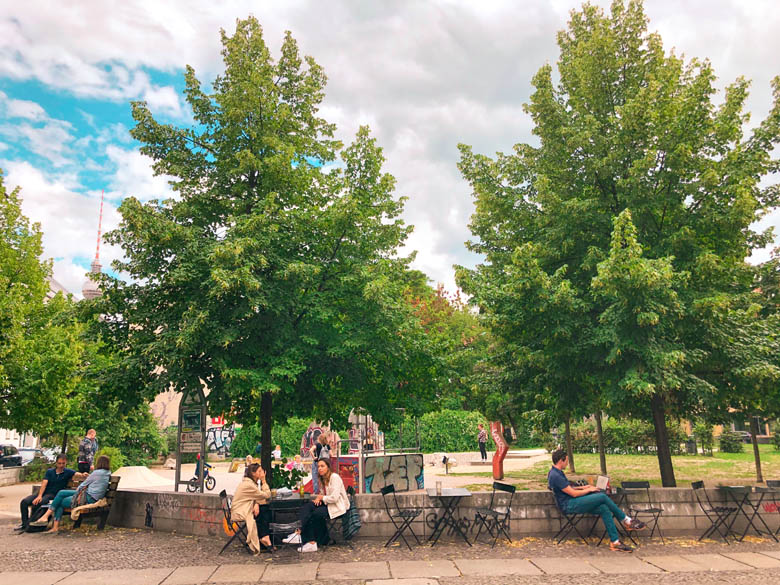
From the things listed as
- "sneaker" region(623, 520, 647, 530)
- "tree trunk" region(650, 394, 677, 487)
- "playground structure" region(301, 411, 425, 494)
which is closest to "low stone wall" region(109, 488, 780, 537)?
"sneaker" region(623, 520, 647, 530)

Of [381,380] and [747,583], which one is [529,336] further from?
[747,583]

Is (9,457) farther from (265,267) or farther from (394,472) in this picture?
(265,267)

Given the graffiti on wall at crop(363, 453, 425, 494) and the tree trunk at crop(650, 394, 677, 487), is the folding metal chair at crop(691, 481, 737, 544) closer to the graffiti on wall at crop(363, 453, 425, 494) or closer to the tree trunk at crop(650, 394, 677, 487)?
the tree trunk at crop(650, 394, 677, 487)

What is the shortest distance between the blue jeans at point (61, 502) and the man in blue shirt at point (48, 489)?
0.43 metres

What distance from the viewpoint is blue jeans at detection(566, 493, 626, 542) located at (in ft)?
28.8

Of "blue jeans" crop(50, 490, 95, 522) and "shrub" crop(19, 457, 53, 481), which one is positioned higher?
"blue jeans" crop(50, 490, 95, 522)

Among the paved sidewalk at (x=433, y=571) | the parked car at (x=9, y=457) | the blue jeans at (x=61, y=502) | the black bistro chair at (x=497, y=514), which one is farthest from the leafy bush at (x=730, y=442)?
the parked car at (x=9, y=457)

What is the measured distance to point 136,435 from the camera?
1126 inches

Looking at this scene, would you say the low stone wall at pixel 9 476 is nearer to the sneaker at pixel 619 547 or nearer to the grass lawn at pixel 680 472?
the grass lawn at pixel 680 472

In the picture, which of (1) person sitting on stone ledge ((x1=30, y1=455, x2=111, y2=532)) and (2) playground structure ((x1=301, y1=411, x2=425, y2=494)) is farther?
(2) playground structure ((x1=301, y1=411, x2=425, y2=494))

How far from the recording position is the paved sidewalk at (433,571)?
7.25 metres

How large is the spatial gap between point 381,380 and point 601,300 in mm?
5432

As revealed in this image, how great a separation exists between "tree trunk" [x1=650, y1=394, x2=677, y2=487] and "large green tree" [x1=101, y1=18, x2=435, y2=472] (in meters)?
5.33

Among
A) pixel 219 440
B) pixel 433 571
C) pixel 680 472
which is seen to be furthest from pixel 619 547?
pixel 219 440
